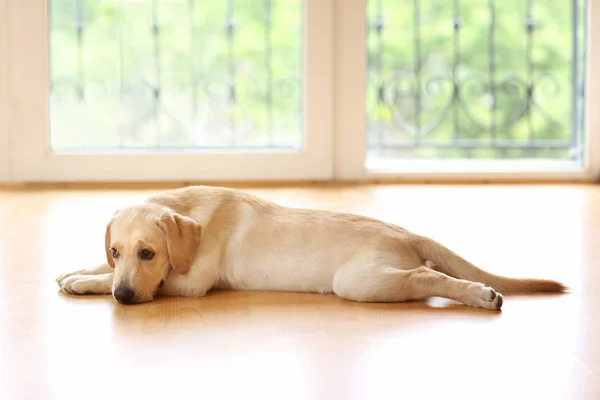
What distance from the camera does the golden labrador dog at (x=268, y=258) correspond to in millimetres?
1955

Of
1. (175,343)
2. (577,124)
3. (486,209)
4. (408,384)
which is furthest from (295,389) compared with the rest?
(577,124)

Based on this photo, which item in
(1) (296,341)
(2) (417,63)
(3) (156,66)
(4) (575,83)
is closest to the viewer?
(1) (296,341)

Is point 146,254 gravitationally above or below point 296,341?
above

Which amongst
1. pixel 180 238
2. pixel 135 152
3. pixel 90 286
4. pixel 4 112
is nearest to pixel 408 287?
pixel 180 238

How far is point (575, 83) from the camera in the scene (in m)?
4.54

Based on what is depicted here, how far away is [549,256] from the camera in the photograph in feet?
8.27

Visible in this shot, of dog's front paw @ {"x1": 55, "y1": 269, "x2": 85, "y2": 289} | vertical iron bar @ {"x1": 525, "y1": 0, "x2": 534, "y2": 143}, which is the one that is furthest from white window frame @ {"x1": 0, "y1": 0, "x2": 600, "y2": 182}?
dog's front paw @ {"x1": 55, "y1": 269, "x2": 85, "y2": 289}

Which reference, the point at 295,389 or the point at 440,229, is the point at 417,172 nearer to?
the point at 440,229

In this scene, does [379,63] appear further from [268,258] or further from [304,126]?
[268,258]

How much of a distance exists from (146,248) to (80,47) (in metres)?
2.57

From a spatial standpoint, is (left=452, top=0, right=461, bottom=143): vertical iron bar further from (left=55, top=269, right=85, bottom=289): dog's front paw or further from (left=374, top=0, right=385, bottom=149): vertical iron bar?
(left=55, top=269, right=85, bottom=289): dog's front paw

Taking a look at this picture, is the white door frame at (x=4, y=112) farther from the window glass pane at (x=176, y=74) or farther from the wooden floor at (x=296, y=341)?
the wooden floor at (x=296, y=341)

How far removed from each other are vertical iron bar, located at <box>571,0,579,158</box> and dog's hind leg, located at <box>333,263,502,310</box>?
2.84 m

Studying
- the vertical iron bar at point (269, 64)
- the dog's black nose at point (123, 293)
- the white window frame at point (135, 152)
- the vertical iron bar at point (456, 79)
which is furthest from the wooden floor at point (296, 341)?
the vertical iron bar at point (456, 79)
